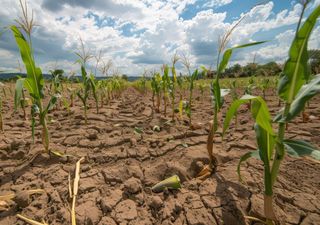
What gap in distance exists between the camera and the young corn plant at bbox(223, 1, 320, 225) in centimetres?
84

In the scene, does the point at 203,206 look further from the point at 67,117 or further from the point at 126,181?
the point at 67,117

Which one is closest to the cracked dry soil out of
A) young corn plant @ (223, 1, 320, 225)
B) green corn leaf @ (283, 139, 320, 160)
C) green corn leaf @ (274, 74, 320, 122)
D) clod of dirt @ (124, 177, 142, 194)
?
clod of dirt @ (124, 177, 142, 194)

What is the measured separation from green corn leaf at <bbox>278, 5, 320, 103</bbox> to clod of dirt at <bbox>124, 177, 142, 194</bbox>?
107 cm

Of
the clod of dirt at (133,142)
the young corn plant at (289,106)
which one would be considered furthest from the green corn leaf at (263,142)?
the clod of dirt at (133,142)

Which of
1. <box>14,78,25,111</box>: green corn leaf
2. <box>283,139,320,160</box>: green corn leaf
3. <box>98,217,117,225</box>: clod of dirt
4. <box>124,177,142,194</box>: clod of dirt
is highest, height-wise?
<box>14,78,25,111</box>: green corn leaf

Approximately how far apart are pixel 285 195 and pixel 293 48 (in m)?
0.89

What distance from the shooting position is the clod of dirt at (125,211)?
1.15m

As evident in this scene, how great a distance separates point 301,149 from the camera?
0.88 meters

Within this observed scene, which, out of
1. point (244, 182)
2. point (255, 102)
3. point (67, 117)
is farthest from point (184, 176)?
point (67, 117)

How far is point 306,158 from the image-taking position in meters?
1.60

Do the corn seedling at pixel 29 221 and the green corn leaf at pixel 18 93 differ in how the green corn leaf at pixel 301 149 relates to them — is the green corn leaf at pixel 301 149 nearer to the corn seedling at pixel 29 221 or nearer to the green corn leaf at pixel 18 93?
the corn seedling at pixel 29 221

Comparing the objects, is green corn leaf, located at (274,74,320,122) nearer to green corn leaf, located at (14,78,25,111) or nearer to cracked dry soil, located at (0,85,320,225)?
cracked dry soil, located at (0,85,320,225)

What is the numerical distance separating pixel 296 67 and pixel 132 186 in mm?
1215

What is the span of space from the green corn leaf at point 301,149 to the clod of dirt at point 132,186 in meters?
0.96
